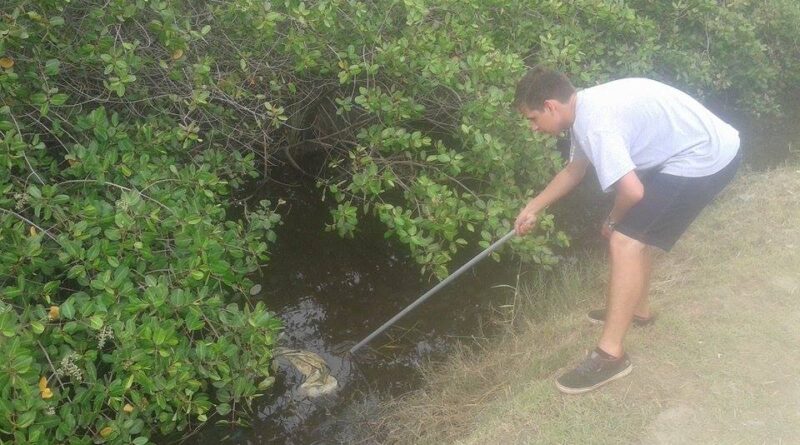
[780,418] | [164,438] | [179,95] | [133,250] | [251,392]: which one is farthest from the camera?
[179,95]

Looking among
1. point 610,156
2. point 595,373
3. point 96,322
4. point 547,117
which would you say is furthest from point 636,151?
point 96,322

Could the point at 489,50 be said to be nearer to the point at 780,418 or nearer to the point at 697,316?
the point at 697,316

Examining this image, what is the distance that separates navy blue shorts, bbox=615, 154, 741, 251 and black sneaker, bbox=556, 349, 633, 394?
641 millimetres

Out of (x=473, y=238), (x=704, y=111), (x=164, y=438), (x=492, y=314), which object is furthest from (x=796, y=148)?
(x=164, y=438)

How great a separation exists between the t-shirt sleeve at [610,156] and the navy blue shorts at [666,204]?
318mm

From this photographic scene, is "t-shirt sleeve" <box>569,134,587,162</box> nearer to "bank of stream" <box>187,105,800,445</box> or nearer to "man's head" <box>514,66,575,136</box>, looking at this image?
"man's head" <box>514,66,575,136</box>

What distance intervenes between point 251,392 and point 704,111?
2684mm

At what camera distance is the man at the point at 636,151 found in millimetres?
2596

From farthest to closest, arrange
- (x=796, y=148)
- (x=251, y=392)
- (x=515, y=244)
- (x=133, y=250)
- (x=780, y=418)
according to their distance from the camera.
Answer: (x=796, y=148) < (x=515, y=244) < (x=251, y=392) < (x=133, y=250) < (x=780, y=418)

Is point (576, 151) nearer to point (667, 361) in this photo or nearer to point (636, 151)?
point (636, 151)

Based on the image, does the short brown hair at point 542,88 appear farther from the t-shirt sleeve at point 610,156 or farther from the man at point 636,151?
the t-shirt sleeve at point 610,156

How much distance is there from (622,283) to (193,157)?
9.58 ft

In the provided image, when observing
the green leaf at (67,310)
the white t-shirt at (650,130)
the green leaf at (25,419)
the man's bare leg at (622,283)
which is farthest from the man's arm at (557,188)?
the green leaf at (25,419)

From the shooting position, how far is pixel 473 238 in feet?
18.2
